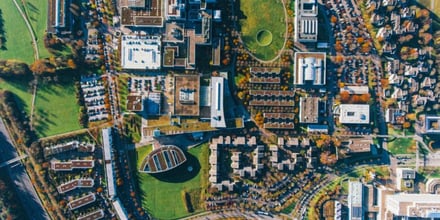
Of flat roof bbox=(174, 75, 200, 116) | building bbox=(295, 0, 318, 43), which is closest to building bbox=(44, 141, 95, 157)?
flat roof bbox=(174, 75, 200, 116)

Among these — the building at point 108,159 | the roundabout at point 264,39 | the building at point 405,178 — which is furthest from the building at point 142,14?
the building at point 405,178

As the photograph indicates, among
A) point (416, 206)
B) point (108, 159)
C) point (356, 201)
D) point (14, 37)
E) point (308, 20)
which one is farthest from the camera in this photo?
point (14, 37)

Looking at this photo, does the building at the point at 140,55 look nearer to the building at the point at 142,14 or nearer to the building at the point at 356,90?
the building at the point at 142,14

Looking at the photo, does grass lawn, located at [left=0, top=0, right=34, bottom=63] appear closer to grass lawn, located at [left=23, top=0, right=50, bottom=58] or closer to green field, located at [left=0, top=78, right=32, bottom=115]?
grass lawn, located at [left=23, top=0, right=50, bottom=58]

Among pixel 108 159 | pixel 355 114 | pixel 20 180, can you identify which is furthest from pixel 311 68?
pixel 20 180

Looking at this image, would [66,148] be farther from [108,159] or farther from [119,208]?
[119,208]

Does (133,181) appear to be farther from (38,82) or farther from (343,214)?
(343,214)

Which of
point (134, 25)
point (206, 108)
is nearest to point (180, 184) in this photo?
point (206, 108)
